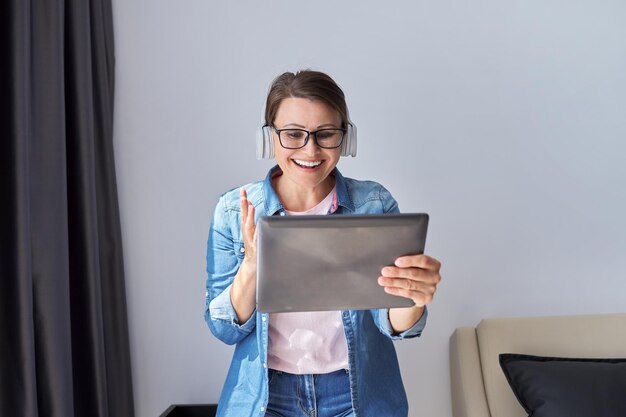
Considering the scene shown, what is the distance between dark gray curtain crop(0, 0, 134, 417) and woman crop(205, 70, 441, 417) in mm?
542

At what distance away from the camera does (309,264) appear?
1.37 metres

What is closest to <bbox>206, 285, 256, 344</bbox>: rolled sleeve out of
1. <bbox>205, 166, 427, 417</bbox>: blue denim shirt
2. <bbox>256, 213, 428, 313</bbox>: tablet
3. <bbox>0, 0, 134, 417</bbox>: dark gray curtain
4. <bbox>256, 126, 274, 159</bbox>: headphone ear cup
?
<bbox>205, 166, 427, 417</bbox>: blue denim shirt

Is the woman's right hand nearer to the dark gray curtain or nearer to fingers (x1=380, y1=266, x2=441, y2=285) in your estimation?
fingers (x1=380, y1=266, x2=441, y2=285)

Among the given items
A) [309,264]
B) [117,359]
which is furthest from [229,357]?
[309,264]

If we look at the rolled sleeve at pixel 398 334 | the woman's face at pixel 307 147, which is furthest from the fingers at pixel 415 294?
the woman's face at pixel 307 147

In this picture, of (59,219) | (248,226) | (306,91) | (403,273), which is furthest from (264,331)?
(59,219)

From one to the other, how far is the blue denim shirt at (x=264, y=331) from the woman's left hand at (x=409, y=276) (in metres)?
0.18

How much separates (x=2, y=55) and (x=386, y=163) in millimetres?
1292

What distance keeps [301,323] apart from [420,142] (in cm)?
112

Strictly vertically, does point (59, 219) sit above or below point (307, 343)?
above

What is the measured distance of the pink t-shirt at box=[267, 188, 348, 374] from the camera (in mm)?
1599

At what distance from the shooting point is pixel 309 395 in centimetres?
158

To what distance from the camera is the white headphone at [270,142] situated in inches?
65.1

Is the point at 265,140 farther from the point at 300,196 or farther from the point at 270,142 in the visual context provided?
the point at 300,196
